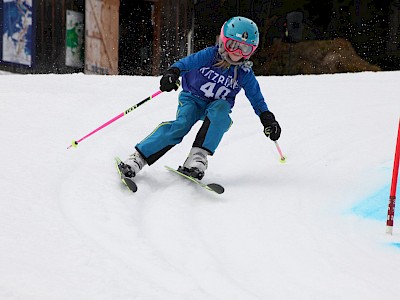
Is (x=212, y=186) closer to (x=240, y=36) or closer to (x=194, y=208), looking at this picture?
(x=194, y=208)

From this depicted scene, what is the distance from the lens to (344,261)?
Answer: 2.71m

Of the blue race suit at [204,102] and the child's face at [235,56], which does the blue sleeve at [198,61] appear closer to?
the blue race suit at [204,102]

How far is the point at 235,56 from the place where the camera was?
12.8 ft

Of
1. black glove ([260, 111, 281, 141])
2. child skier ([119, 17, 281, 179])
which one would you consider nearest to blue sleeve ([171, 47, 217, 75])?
child skier ([119, 17, 281, 179])

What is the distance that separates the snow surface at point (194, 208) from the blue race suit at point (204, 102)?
0.72 feet

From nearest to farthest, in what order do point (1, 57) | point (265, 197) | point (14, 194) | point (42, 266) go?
1. point (42, 266)
2. point (14, 194)
3. point (265, 197)
4. point (1, 57)

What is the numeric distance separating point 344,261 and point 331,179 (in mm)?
1334

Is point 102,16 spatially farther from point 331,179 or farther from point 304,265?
point 304,265

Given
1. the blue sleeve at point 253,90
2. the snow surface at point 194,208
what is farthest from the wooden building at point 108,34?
the blue sleeve at point 253,90

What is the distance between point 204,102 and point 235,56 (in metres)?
0.40

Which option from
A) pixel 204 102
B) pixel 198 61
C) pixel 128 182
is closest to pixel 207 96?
pixel 204 102

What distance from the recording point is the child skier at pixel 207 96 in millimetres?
3828

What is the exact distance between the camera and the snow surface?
2.36 m

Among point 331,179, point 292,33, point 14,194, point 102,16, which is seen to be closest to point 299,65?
point 292,33
